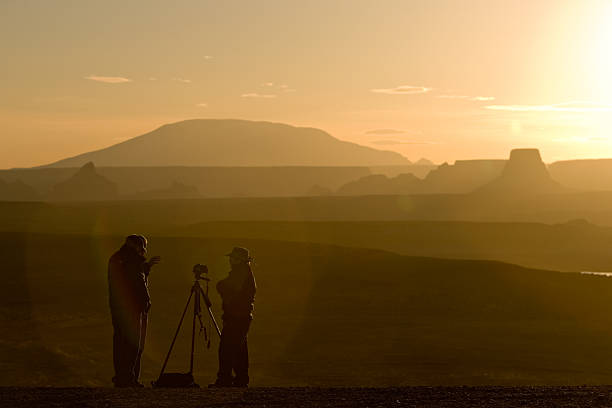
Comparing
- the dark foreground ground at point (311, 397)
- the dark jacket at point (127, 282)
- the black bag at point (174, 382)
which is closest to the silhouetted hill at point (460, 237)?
the dark foreground ground at point (311, 397)

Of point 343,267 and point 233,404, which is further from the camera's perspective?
point 343,267

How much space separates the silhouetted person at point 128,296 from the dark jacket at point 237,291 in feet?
4.32

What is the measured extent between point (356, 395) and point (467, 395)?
1.61 m

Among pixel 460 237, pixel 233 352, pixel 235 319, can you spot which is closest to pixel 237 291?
pixel 235 319

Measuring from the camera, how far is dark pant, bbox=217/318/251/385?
14039 millimetres

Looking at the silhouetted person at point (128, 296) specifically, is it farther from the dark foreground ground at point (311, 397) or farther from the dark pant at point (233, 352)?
the dark pant at point (233, 352)

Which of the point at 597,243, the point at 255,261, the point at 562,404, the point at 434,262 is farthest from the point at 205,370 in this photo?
the point at 597,243

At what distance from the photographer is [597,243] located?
382 feet

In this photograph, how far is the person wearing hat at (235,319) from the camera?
1400 centimetres

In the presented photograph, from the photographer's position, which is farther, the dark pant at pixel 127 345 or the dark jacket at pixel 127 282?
the dark pant at pixel 127 345

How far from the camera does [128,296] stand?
1336cm

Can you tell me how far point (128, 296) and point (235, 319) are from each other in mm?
1819

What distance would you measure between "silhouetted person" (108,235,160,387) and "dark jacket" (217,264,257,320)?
4.32 ft

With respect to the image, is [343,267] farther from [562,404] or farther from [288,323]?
[562,404]
